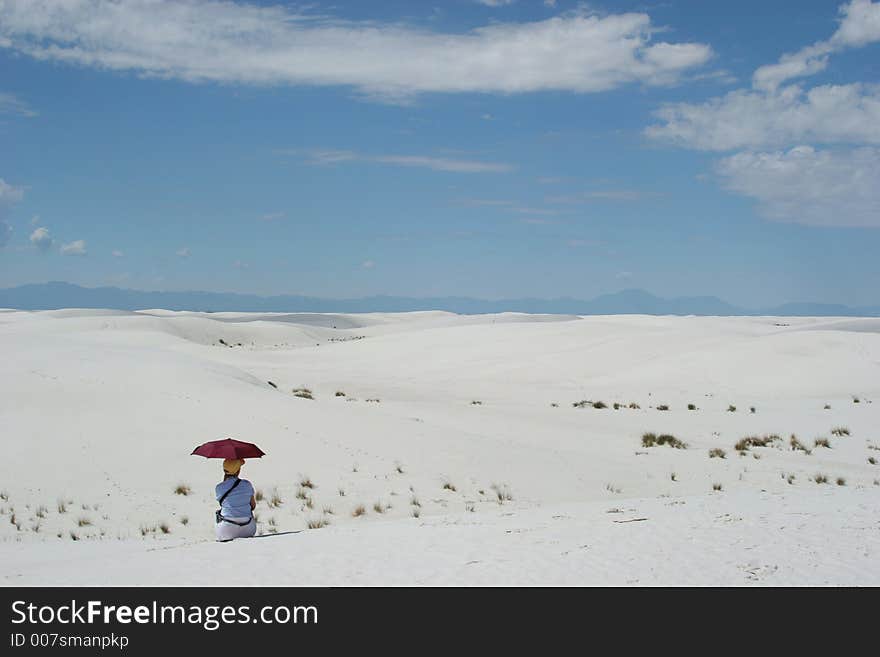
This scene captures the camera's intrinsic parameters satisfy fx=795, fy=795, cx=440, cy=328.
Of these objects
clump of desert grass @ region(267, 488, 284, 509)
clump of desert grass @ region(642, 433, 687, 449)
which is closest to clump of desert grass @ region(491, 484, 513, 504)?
clump of desert grass @ region(267, 488, 284, 509)

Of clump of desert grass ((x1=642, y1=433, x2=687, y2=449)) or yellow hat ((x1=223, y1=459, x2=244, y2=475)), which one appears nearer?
yellow hat ((x1=223, y1=459, x2=244, y2=475))

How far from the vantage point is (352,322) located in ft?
424

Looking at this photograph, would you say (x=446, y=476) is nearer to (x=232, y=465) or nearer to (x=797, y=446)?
(x=232, y=465)

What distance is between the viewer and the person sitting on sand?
9281 mm

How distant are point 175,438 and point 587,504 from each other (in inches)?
328

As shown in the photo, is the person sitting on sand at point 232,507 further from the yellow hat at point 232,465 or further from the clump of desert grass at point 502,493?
the clump of desert grass at point 502,493

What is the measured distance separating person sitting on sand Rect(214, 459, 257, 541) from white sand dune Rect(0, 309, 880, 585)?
32 cm

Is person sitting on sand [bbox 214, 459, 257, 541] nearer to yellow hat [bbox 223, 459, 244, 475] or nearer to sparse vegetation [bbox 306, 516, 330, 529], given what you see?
yellow hat [bbox 223, 459, 244, 475]

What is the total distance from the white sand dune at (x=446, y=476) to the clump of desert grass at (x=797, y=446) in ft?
0.62

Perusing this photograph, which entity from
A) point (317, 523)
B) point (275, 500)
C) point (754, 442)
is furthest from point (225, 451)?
point (754, 442)
